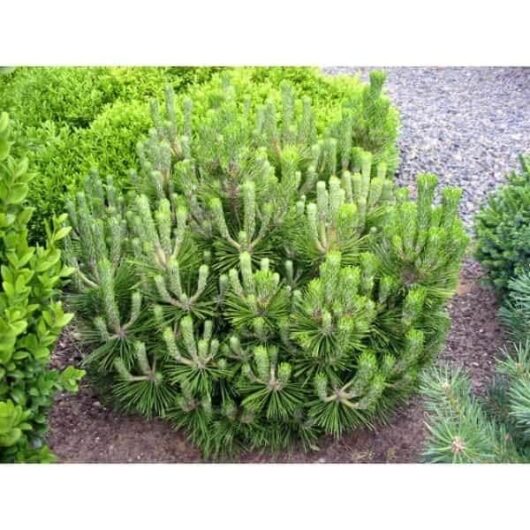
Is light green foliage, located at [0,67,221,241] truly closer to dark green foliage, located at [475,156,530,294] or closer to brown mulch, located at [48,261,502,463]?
brown mulch, located at [48,261,502,463]

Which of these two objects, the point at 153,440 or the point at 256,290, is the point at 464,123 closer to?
the point at 256,290

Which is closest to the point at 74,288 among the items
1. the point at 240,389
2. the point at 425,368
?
the point at 240,389

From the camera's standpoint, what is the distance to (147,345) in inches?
111

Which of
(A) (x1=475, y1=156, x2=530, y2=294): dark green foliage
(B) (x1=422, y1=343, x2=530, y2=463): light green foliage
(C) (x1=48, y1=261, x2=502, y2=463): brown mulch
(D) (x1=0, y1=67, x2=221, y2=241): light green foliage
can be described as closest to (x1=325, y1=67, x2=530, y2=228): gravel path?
(A) (x1=475, y1=156, x2=530, y2=294): dark green foliage

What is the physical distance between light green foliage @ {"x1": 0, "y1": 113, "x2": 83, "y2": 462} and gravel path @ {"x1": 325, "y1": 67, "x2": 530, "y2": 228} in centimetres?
273

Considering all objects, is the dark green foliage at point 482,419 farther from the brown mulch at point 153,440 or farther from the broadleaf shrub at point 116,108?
the broadleaf shrub at point 116,108

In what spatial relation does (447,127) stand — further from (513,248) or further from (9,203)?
(9,203)

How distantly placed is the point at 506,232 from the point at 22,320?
2.16 metres

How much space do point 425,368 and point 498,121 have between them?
2714mm

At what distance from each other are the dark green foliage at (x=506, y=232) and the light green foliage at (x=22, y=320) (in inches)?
75.7

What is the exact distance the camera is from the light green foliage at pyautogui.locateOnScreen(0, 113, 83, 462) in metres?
2.05

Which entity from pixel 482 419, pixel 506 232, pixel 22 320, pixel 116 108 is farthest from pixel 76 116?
pixel 482 419

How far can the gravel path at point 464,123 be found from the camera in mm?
4656

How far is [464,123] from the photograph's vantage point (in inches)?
201
